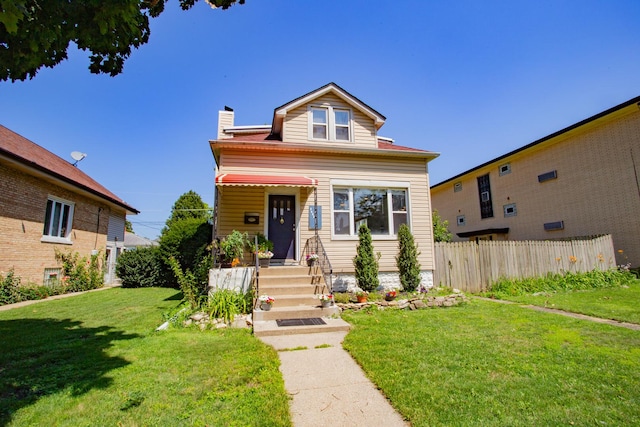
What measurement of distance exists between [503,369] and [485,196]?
68.6ft

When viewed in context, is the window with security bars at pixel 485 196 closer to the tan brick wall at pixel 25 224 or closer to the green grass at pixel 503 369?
the green grass at pixel 503 369

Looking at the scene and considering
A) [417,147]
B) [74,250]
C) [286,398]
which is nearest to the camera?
[286,398]

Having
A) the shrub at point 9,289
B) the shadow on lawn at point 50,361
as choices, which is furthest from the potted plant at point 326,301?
the shrub at point 9,289

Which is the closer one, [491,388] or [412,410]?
[412,410]

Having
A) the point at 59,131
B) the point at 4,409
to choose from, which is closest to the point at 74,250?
the point at 59,131

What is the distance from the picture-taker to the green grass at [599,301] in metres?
7.23

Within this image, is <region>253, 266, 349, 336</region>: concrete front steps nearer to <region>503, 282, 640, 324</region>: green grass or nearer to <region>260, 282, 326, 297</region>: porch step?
<region>260, 282, 326, 297</region>: porch step

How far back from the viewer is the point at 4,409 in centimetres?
302

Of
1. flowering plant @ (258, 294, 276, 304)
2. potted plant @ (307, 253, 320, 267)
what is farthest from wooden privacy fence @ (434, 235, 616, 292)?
flowering plant @ (258, 294, 276, 304)

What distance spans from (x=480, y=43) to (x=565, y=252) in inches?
366

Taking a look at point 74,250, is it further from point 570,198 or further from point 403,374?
point 570,198

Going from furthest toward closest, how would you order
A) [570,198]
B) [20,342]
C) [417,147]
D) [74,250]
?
[570,198] → [74,250] → [417,147] → [20,342]

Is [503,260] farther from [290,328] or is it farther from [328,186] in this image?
[290,328]

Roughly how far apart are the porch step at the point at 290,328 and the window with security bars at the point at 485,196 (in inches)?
763
